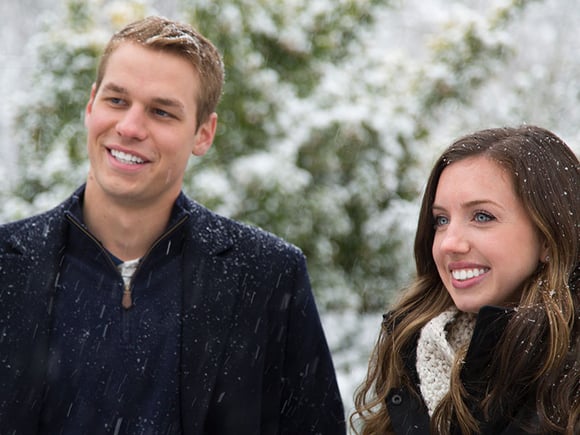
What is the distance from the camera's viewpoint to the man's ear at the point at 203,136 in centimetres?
288

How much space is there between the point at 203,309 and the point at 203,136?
640mm

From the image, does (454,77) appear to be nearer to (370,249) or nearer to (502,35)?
(502,35)

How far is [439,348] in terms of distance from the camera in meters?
2.24

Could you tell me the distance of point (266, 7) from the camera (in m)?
5.86

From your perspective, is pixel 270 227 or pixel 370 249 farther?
pixel 370 249

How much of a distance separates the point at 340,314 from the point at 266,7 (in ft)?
7.82

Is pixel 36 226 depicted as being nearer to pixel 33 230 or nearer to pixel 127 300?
pixel 33 230

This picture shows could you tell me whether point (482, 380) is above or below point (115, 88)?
below

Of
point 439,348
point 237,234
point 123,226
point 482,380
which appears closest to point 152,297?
point 123,226

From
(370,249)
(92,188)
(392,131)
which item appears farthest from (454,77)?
(92,188)

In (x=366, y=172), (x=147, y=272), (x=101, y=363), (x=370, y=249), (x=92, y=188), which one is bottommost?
(x=101, y=363)

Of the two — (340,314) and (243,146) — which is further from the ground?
(243,146)

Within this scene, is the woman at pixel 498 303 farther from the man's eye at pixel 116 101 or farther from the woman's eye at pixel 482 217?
the man's eye at pixel 116 101

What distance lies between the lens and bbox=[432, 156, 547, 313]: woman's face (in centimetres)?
214
